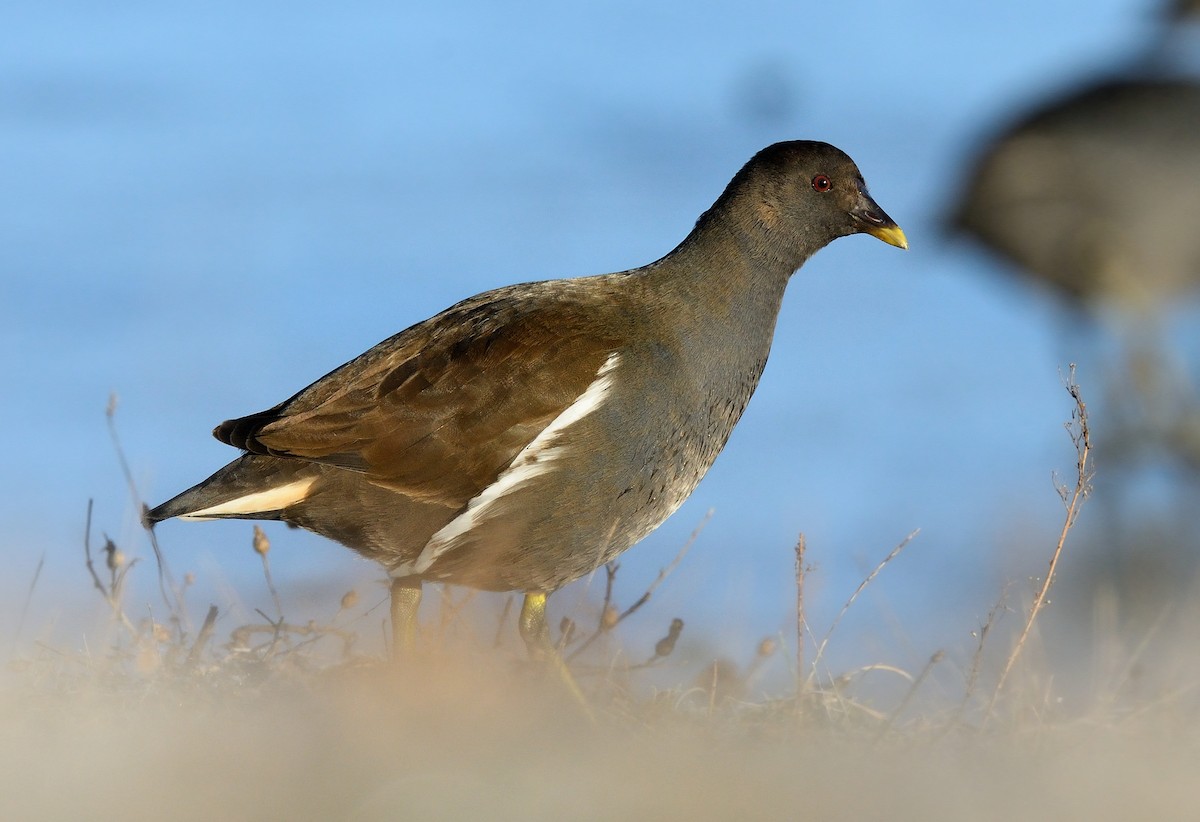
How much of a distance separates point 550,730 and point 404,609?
1.11 meters

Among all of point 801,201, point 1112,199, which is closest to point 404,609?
point 801,201

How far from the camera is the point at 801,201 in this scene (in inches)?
199

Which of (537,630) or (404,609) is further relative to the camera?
(537,630)

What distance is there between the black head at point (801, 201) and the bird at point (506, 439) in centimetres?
37

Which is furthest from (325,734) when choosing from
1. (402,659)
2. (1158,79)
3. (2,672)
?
(1158,79)

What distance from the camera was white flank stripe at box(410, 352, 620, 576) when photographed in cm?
443

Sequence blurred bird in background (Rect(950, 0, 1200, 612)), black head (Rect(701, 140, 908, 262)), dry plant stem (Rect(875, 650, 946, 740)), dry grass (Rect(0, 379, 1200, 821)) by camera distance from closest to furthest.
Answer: dry grass (Rect(0, 379, 1200, 821)), dry plant stem (Rect(875, 650, 946, 740)), black head (Rect(701, 140, 908, 262)), blurred bird in background (Rect(950, 0, 1200, 612))

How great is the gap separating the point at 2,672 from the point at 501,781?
2.01 m

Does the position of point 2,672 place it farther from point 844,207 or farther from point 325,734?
point 844,207

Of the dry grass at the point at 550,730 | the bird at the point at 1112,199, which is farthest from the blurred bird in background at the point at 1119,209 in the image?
the dry grass at the point at 550,730

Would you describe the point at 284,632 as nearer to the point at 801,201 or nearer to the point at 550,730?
the point at 550,730

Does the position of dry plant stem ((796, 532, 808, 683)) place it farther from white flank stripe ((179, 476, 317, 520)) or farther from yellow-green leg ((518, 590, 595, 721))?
white flank stripe ((179, 476, 317, 520))

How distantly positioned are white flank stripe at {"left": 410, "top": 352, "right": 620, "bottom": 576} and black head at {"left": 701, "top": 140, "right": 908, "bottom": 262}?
3.13 ft

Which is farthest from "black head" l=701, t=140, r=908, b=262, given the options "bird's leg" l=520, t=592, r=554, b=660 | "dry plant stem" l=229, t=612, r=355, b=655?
"dry plant stem" l=229, t=612, r=355, b=655
